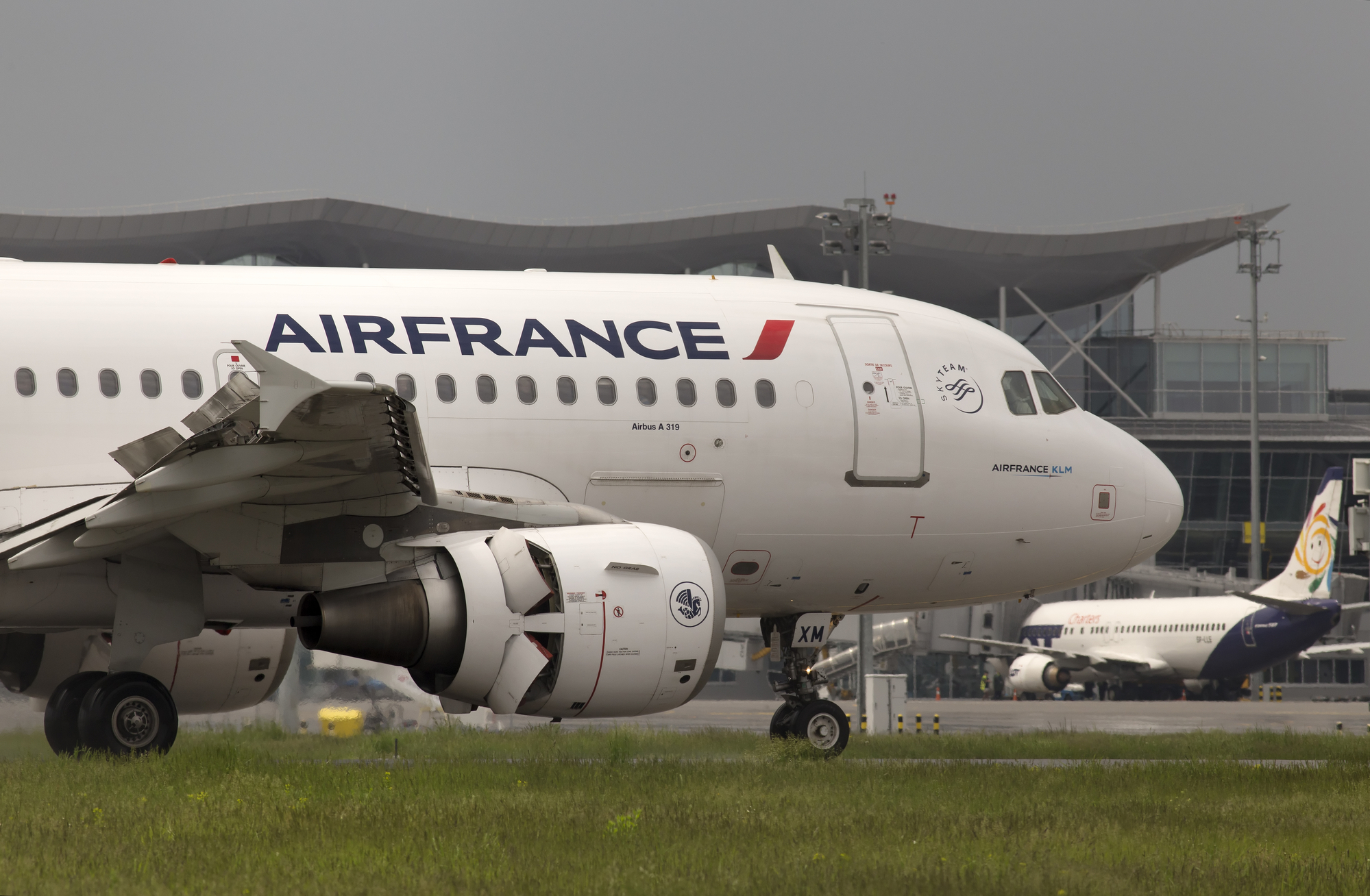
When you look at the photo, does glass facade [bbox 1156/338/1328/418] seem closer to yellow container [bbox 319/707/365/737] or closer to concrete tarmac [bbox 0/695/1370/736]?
concrete tarmac [bbox 0/695/1370/736]

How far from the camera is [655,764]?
11.1m

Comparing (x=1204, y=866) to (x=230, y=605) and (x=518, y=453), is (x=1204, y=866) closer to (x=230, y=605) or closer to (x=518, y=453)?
(x=518, y=453)

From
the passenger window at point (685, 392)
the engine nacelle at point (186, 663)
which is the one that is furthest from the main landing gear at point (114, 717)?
the passenger window at point (685, 392)

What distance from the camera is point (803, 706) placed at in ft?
43.1

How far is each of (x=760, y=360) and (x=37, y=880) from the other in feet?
25.6

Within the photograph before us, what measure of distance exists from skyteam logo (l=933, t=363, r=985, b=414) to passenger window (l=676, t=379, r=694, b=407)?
2367 millimetres

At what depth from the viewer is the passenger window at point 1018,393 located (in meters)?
13.1

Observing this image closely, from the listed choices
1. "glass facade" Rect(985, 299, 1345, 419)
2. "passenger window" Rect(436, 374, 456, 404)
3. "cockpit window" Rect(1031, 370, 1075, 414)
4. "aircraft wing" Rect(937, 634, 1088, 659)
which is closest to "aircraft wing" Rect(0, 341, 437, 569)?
"passenger window" Rect(436, 374, 456, 404)

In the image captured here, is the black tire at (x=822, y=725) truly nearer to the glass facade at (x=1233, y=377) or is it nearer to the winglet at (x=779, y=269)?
the winglet at (x=779, y=269)

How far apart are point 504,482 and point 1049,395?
5384 mm

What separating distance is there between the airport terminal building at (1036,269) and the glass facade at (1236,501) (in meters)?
0.07

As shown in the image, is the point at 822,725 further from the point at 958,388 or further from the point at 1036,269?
the point at 1036,269

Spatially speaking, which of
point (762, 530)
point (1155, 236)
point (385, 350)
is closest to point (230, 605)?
point (385, 350)

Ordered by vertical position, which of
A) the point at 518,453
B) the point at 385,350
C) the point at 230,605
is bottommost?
the point at 230,605
